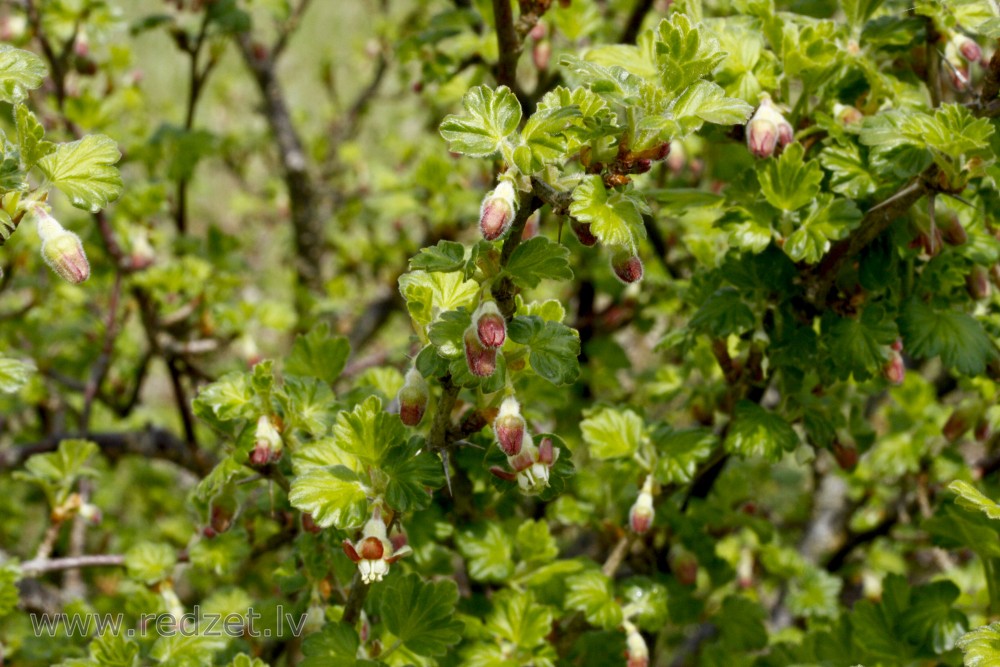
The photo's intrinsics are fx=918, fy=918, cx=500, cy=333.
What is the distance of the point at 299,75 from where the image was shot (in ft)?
28.0

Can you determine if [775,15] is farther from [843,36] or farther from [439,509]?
[439,509]

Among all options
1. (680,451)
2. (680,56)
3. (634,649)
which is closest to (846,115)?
(680,56)

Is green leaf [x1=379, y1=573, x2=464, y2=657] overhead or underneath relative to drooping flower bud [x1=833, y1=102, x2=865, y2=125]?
underneath

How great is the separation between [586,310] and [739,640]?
1.34 meters

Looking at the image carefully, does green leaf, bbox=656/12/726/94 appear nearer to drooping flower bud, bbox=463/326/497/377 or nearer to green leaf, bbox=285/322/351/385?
drooping flower bud, bbox=463/326/497/377

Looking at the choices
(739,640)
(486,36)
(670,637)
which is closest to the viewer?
(739,640)

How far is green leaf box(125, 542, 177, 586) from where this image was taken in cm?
190

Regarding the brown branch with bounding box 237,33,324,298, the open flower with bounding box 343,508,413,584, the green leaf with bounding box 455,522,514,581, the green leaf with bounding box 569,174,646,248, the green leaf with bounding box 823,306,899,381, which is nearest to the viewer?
the green leaf with bounding box 569,174,646,248

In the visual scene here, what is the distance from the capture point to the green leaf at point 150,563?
190 centimetres

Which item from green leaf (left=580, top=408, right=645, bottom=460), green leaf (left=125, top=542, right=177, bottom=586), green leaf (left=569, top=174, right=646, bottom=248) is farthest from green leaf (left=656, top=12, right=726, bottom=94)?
green leaf (left=125, top=542, right=177, bottom=586)

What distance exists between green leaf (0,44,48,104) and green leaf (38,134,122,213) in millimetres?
88

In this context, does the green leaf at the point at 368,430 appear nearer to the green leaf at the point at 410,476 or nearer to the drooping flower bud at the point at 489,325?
the green leaf at the point at 410,476

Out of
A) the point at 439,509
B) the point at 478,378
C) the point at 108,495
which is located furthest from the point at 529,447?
the point at 108,495

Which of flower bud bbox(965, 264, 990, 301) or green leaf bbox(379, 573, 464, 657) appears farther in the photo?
flower bud bbox(965, 264, 990, 301)
